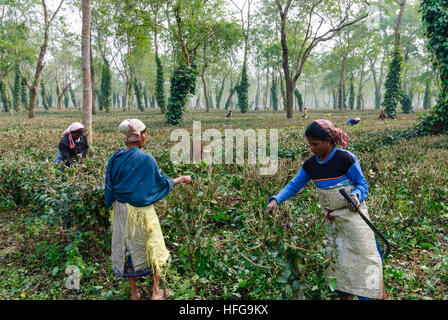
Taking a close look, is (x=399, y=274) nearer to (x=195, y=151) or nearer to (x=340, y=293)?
(x=340, y=293)

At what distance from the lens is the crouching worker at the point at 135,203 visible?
2336 millimetres

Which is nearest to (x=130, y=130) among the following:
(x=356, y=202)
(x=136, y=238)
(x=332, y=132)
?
(x=136, y=238)

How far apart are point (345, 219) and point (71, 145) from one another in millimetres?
5151

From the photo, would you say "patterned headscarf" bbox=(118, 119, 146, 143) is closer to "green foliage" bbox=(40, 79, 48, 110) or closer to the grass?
the grass

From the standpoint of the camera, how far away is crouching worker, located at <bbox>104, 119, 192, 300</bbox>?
7.66 feet

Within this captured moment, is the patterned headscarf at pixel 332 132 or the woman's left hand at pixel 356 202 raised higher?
the patterned headscarf at pixel 332 132

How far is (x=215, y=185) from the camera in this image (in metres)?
4.41

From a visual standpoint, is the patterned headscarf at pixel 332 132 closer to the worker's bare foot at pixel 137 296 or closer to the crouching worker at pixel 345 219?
the crouching worker at pixel 345 219

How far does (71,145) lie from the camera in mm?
5262

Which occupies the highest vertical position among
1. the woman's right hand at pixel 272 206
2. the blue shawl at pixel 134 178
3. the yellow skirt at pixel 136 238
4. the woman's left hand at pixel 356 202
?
the blue shawl at pixel 134 178

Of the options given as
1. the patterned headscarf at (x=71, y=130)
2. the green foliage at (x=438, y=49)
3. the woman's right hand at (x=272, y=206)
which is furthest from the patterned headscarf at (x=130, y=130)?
the green foliage at (x=438, y=49)

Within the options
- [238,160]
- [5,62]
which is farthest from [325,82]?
[238,160]

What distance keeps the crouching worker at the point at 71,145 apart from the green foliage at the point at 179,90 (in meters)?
10.8
